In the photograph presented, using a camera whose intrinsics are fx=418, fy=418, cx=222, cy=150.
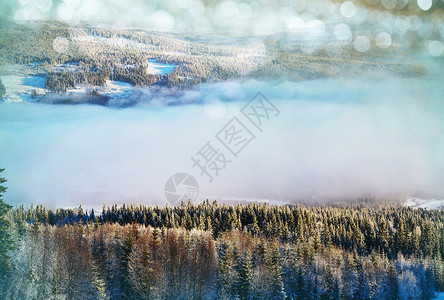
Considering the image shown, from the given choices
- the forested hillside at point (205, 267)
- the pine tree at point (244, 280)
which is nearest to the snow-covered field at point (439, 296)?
the forested hillside at point (205, 267)

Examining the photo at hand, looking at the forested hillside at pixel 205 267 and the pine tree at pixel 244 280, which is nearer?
the forested hillside at pixel 205 267

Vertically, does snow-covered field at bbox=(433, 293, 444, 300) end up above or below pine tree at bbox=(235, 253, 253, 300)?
below

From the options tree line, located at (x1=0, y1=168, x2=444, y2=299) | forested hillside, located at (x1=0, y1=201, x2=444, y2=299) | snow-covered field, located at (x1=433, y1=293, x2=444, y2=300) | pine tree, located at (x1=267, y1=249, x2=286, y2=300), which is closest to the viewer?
tree line, located at (x1=0, y1=168, x2=444, y2=299)

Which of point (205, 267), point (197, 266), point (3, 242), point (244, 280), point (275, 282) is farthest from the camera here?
point (275, 282)

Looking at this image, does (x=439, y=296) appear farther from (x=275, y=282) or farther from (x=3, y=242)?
(x=3, y=242)

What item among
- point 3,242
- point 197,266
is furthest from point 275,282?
point 3,242

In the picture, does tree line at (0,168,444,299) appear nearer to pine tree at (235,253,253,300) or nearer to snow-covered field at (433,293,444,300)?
pine tree at (235,253,253,300)

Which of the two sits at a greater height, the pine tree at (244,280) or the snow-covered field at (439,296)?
the pine tree at (244,280)

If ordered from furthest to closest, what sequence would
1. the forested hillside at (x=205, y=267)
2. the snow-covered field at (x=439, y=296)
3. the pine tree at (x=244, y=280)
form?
the snow-covered field at (x=439, y=296), the pine tree at (x=244, y=280), the forested hillside at (x=205, y=267)

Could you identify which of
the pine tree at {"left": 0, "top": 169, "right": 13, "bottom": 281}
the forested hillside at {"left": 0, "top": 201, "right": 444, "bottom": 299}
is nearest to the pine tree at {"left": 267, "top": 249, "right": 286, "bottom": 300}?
the forested hillside at {"left": 0, "top": 201, "right": 444, "bottom": 299}

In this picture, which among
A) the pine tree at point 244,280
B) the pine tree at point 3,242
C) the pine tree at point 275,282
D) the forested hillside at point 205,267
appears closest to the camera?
the pine tree at point 3,242

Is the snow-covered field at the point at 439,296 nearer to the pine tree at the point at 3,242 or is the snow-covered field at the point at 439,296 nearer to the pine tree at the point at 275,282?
the pine tree at the point at 275,282
